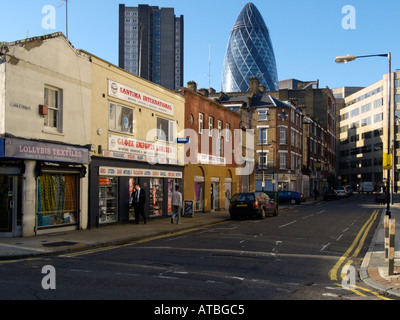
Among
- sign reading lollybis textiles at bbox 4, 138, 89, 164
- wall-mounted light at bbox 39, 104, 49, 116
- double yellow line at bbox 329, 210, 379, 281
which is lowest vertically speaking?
double yellow line at bbox 329, 210, 379, 281

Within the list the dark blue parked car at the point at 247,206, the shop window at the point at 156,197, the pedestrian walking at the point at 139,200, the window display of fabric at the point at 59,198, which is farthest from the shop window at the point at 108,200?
the dark blue parked car at the point at 247,206

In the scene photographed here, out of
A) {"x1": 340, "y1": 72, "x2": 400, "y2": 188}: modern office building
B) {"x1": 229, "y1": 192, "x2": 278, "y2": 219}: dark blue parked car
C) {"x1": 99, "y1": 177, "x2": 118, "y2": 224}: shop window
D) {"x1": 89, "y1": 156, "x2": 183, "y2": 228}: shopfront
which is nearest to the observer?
{"x1": 89, "y1": 156, "x2": 183, "y2": 228}: shopfront

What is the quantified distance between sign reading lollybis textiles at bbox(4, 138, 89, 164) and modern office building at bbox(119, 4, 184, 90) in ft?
467

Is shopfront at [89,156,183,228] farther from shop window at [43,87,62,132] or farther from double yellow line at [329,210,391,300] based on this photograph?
double yellow line at [329,210,391,300]

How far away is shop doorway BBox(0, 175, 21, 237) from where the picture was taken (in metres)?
14.1

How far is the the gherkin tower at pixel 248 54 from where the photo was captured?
548 ft

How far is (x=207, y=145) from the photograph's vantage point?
Result: 29312mm

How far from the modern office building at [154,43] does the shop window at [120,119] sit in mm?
138331

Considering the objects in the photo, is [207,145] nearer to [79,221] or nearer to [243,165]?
[243,165]

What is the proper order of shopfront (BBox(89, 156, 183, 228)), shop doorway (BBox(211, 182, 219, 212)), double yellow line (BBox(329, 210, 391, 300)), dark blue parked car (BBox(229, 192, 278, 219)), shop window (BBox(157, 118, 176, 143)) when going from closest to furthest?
double yellow line (BBox(329, 210, 391, 300)), shopfront (BBox(89, 156, 183, 228)), shop window (BBox(157, 118, 176, 143)), dark blue parked car (BBox(229, 192, 278, 219)), shop doorway (BBox(211, 182, 219, 212))

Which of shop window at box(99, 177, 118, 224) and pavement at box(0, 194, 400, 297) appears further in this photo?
shop window at box(99, 177, 118, 224)

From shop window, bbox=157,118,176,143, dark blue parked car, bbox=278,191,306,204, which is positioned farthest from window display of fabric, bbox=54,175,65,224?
dark blue parked car, bbox=278,191,306,204

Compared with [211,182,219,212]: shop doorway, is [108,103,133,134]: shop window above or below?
above
